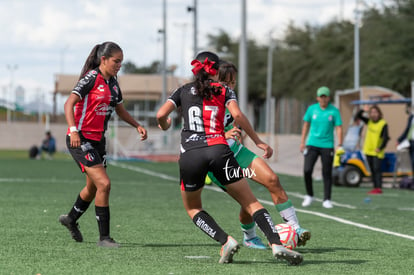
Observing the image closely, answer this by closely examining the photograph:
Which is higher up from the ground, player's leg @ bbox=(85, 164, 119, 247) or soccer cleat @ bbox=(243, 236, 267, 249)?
player's leg @ bbox=(85, 164, 119, 247)

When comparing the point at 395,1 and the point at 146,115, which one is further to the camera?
the point at 146,115

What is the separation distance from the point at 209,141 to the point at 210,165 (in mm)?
197

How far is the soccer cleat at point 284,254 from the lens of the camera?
680cm

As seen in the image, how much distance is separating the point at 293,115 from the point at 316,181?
26513 millimetres

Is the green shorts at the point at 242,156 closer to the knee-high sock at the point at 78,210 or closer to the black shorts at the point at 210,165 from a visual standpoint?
the black shorts at the point at 210,165

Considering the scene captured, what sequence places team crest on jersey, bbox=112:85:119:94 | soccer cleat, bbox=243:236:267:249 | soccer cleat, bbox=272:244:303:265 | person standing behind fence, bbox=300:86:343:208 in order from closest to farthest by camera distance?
soccer cleat, bbox=272:244:303:265
soccer cleat, bbox=243:236:267:249
team crest on jersey, bbox=112:85:119:94
person standing behind fence, bbox=300:86:343:208

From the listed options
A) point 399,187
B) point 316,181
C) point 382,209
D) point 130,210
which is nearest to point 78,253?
point 130,210

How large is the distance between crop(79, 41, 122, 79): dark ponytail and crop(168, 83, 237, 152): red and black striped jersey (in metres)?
1.39

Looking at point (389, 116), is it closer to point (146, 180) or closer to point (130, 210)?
point (146, 180)

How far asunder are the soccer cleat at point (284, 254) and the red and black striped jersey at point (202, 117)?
3.19ft

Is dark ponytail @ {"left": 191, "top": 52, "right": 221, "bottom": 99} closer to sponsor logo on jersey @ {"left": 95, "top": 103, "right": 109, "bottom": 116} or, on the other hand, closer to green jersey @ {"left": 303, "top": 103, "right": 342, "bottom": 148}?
sponsor logo on jersey @ {"left": 95, "top": 103, "right": 109, "bottom": 116}

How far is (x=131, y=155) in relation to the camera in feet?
152

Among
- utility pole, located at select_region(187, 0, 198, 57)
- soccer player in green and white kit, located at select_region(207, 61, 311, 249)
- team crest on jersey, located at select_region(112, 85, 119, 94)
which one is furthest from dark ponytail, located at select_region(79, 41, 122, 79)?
utility pole, located at select_region(187, 0, 198, 57)

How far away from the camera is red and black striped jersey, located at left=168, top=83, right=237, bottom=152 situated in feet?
23.2
